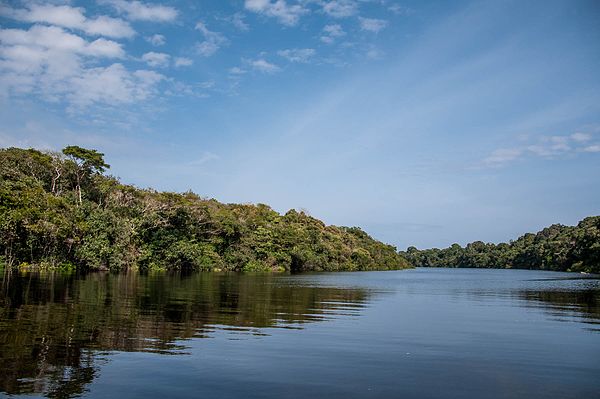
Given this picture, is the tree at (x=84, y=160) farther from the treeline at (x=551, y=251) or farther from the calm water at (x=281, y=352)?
the treeline at (x=551, y=251)

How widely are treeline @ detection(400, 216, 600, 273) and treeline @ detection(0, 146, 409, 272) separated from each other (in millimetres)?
54083

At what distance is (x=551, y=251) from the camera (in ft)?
443

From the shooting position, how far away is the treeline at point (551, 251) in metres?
A: 104

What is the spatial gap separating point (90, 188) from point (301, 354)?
56.1 metres

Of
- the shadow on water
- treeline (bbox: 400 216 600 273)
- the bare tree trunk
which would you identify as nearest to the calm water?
the shadow on water

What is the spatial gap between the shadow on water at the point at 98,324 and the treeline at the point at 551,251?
9745cm

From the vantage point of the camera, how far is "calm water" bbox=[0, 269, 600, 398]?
857cm

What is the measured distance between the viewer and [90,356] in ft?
33.7

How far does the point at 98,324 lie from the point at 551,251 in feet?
472

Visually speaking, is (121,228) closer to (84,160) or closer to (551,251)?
(84,160)

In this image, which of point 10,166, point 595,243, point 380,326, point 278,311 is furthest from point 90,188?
point 595,243

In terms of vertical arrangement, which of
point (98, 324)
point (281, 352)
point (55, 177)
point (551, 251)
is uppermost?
point (55, 177)

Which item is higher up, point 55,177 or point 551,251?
point 55,177

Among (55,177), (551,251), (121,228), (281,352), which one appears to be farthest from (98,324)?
(551,251)
